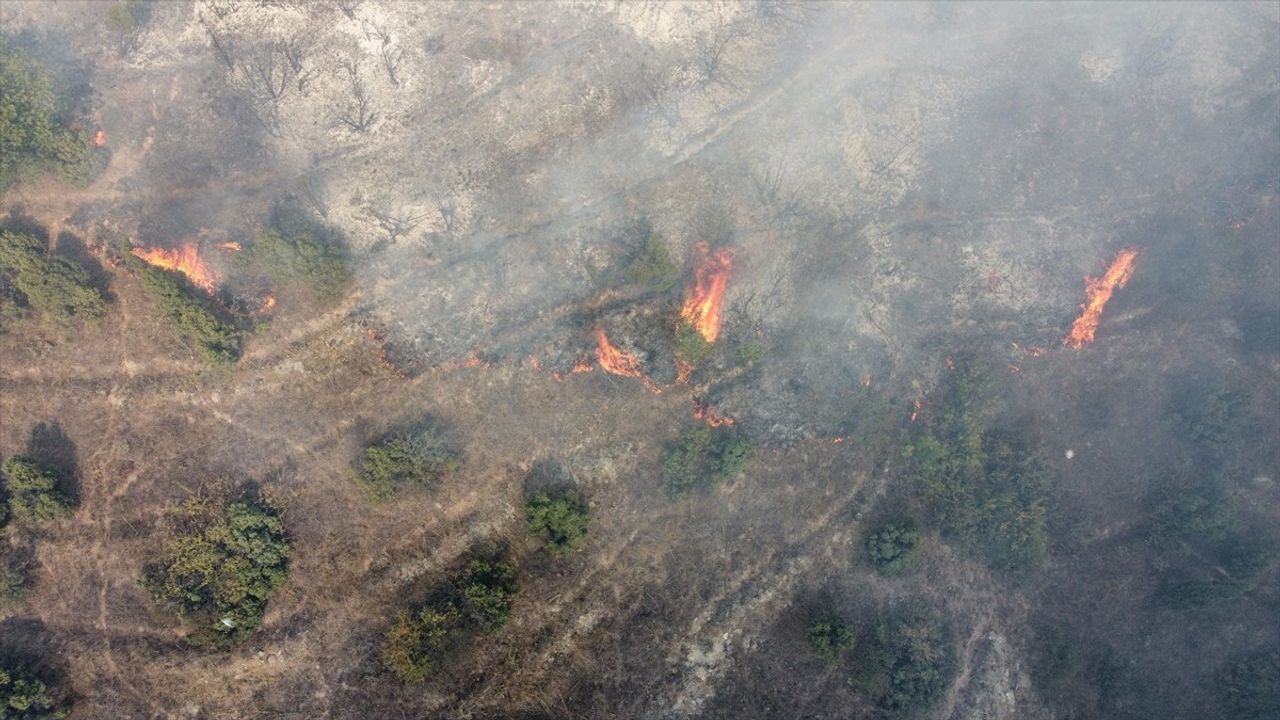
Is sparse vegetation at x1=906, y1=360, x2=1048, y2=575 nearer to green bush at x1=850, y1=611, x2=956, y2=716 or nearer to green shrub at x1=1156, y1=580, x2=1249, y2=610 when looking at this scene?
green bush at x1=850, y1=611, x2=956, y2=716

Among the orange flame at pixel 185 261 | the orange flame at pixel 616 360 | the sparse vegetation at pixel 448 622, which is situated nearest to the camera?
the sparse vegetation at pixel 448 622

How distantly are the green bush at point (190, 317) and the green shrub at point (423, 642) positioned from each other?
2007cm

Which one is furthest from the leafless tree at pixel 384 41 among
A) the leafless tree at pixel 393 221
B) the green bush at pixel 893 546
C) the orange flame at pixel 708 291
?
the green bush at pixel 893 546

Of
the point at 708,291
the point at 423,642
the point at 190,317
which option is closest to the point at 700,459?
the point at 708,291

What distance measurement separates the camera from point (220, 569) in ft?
128

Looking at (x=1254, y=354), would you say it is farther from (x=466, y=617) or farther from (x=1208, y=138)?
(x=466, y=617)

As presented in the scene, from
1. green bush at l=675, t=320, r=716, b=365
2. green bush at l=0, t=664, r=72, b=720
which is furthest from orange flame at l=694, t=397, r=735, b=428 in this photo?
green bush at l=0, t=664, r=72, b=720

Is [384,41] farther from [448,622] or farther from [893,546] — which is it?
[893,546]

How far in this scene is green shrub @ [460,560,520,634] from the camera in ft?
130

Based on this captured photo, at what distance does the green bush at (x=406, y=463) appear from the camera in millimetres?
39719

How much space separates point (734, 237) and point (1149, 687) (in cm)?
4707

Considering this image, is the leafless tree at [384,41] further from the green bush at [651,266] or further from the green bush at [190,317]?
the green bush at [651,266]

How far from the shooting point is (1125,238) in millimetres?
49688

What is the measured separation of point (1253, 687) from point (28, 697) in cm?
8286
